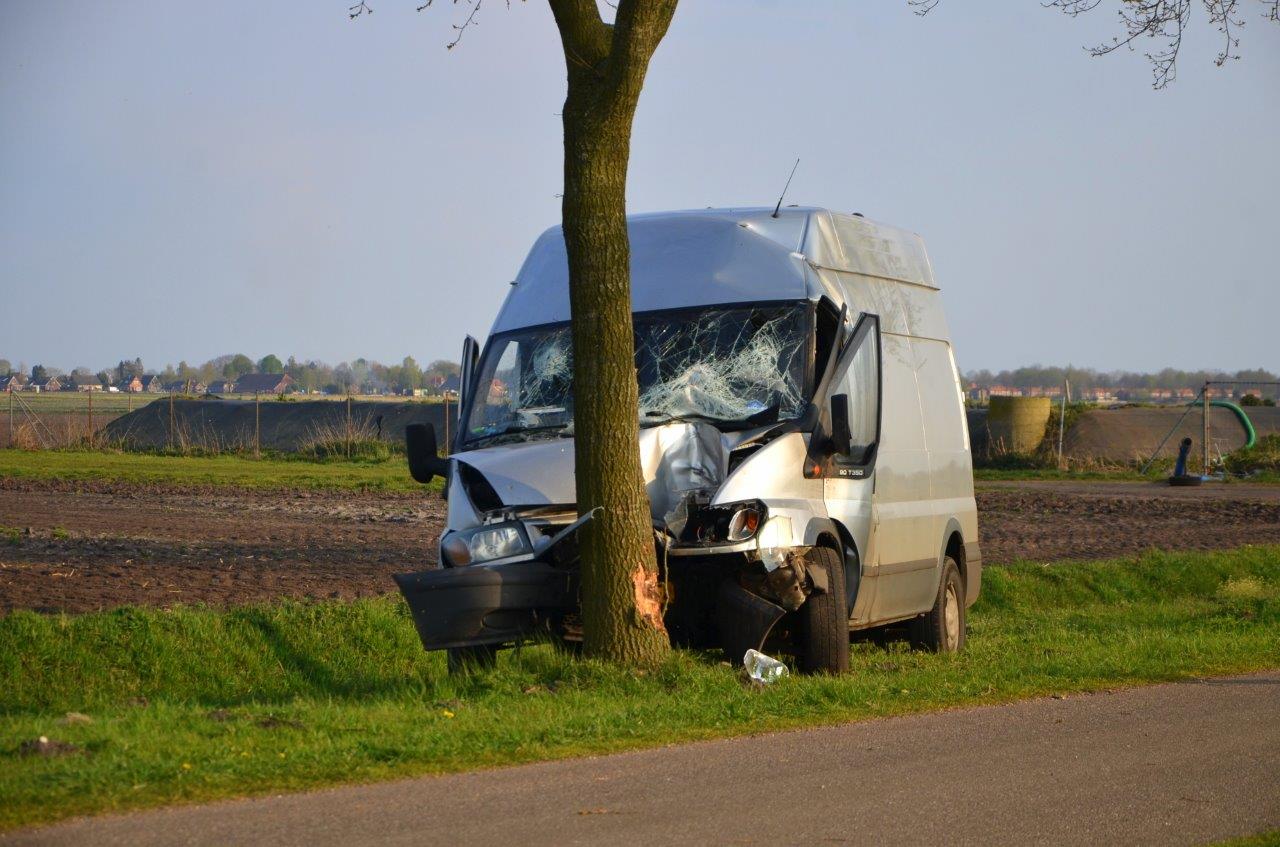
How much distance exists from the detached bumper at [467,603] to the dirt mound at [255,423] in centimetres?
3653

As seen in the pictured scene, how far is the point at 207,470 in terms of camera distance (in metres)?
37.4

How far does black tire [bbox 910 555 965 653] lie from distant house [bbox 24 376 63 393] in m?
121

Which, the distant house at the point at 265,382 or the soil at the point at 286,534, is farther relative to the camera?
the distant house at the point at 265,382

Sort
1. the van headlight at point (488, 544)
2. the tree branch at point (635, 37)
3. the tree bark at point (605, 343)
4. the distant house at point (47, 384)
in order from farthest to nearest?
1. the distant house at point (47, 384)
2. the van headlight at point (488, 544)
3. the tree bark at point (605, 343)
4. the tree branch at point (635, 37)

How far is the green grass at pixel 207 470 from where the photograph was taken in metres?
31.8

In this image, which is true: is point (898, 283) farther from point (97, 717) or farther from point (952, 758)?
point (97, 717)

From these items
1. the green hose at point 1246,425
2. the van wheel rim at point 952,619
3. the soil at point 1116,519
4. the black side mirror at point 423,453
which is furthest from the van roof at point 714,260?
the green hose at point 1246,425

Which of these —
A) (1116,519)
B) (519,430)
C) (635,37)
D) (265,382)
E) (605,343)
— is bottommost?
(1116,519)

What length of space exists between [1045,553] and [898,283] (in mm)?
9755

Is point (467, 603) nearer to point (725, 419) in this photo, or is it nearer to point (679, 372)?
point (725, 419)

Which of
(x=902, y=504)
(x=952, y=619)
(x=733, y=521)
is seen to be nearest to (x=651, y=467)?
(x=733, y=521)

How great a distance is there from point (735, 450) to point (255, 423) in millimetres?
44796

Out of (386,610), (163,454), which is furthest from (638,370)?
(163,454)

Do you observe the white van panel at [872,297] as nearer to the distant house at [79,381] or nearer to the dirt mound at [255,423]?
the dirt mound at [255,423]
